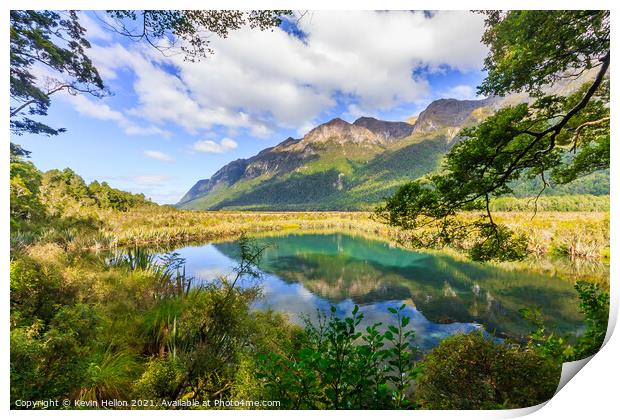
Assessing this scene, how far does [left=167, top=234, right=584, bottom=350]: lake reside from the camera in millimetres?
3990

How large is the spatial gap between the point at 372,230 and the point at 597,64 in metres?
3.62

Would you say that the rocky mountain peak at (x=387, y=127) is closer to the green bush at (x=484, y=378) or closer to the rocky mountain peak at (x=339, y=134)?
the rocky mountain peak at (x=339, y=134)

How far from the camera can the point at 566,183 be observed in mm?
3684

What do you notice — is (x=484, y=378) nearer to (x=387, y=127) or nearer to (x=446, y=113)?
(x=446, y=113)

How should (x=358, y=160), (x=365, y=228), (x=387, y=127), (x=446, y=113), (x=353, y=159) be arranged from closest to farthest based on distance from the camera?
(x=446, y=113)
(x=387, y=127)
(x=365, y=228)
(x=353, y=159)
(x=358, y=160)

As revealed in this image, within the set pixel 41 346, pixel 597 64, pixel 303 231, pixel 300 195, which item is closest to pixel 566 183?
pixel 597 64

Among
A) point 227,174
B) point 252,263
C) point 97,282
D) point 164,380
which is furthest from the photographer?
point 227,174

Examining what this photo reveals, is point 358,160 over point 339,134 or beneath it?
beneath

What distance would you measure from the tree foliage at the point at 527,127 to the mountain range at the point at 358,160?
277 mm

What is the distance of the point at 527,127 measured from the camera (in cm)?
338

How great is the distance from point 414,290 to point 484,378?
2.27 metres

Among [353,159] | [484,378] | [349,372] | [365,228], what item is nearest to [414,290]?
[365,228]

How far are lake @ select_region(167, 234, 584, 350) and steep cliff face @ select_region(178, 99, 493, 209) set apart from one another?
1.27m
